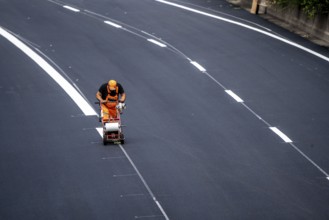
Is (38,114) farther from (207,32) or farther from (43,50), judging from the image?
(207,32)

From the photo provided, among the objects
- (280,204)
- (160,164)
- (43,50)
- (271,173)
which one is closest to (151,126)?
(160,164)

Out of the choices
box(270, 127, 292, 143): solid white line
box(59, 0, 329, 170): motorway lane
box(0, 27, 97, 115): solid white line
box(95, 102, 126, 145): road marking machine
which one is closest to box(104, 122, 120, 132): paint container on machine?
box(95, 102, 126, 145): road marking machine

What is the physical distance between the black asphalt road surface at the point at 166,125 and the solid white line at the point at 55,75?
0.82 ft

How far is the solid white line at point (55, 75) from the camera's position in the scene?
23.3 m

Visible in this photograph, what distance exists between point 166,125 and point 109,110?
7.92ft

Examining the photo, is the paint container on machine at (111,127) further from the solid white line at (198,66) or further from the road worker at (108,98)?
the solid white line at (198,66)

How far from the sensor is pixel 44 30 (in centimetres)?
3284

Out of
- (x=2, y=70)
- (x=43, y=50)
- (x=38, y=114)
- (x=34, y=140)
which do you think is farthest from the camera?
(x=43, y=50)

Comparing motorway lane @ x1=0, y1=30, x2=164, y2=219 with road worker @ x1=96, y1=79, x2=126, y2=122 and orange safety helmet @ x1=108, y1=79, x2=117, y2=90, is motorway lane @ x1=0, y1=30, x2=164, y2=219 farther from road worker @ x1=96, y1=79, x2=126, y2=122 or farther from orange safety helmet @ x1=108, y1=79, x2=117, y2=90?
orange safety helmet @ x1=108, y1=79, x2=117, y2=90

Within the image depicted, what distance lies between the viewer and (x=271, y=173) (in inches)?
730

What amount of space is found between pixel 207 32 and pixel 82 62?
308 inches

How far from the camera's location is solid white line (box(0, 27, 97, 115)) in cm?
2328

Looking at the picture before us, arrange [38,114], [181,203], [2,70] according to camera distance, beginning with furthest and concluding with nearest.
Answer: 1. [2,70]
2. [38,114]
3. [181,203]

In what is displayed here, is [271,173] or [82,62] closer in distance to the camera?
[271,173]
